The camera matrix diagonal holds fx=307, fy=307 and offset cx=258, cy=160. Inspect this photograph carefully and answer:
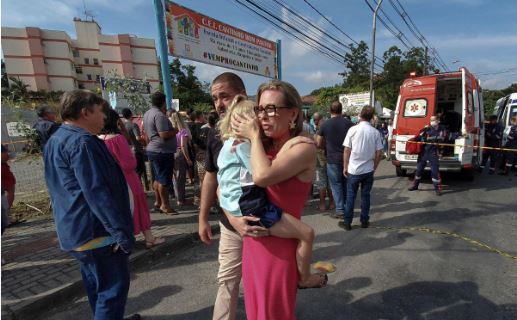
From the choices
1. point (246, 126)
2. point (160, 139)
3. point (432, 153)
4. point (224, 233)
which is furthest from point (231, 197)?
point (432, 153)

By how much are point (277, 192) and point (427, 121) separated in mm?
8074

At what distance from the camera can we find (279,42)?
38.9 feet

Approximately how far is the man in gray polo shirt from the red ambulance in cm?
600

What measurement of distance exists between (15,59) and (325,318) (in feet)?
254

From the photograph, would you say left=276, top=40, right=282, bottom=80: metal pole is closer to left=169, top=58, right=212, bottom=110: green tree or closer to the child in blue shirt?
the child in blue shirt

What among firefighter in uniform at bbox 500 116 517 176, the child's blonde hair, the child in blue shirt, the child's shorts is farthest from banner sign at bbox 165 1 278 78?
firefighter in uniform at bbox 500 116 517 176

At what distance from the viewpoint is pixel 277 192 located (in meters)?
1.45

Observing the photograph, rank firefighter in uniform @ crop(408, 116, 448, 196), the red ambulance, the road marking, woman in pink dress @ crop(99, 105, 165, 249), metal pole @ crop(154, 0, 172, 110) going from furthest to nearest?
the red ambulance
firefighter in uniform @ crop(408, 116, 448, 196)
metal pole @ crop(154, 0, 172, 110)
the road marking
woman in pink dress @ crop(99, 105, 165, 249)

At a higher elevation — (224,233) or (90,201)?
(90,201)

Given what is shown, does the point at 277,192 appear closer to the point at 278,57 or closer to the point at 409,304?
the point at 409,304

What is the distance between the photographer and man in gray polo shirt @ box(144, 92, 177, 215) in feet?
15.9

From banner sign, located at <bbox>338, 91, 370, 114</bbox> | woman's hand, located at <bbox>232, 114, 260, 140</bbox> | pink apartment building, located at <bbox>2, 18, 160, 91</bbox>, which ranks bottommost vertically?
woman's hand, located at <bbox>232, 114, 260, 140</bbox>

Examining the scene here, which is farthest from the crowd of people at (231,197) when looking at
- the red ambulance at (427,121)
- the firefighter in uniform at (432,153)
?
the red ambulance at (427,121)

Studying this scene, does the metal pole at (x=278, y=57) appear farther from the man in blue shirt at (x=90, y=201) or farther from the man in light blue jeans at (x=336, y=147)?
the man in blue shirt at (x=90, y=201)
